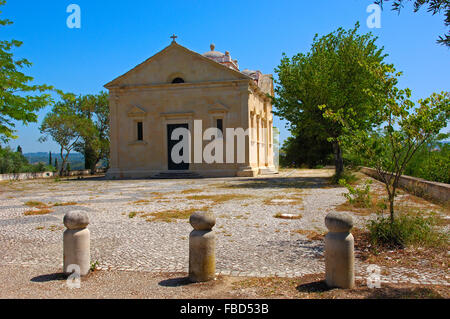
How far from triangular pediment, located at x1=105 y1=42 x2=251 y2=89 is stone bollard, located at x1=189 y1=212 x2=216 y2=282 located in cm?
2266

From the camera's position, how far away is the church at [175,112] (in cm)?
2627

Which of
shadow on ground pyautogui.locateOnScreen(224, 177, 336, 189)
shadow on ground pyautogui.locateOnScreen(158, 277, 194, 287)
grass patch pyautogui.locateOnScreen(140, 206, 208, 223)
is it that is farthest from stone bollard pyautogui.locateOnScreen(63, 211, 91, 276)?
shadow on ground pyautogui.locateOnScreen(224, 177, 336, 189)

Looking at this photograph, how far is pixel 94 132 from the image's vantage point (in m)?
39.1

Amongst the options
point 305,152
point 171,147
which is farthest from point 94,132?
point 305,152

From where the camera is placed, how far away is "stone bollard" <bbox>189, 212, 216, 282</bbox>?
4266 mm

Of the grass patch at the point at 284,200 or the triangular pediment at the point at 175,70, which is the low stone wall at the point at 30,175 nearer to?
the triangular pediment at the point at 175,70

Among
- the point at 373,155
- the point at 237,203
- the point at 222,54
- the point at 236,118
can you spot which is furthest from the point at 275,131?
the point at 373,155

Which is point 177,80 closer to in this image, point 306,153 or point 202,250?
point 306,153

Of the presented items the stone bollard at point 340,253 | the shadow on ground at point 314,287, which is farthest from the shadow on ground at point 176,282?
the stone bollard at point 340,253

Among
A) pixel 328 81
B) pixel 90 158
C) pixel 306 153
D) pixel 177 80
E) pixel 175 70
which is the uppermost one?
pixel 175 70

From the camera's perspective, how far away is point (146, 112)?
27656mm

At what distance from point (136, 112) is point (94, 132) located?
1359cm
